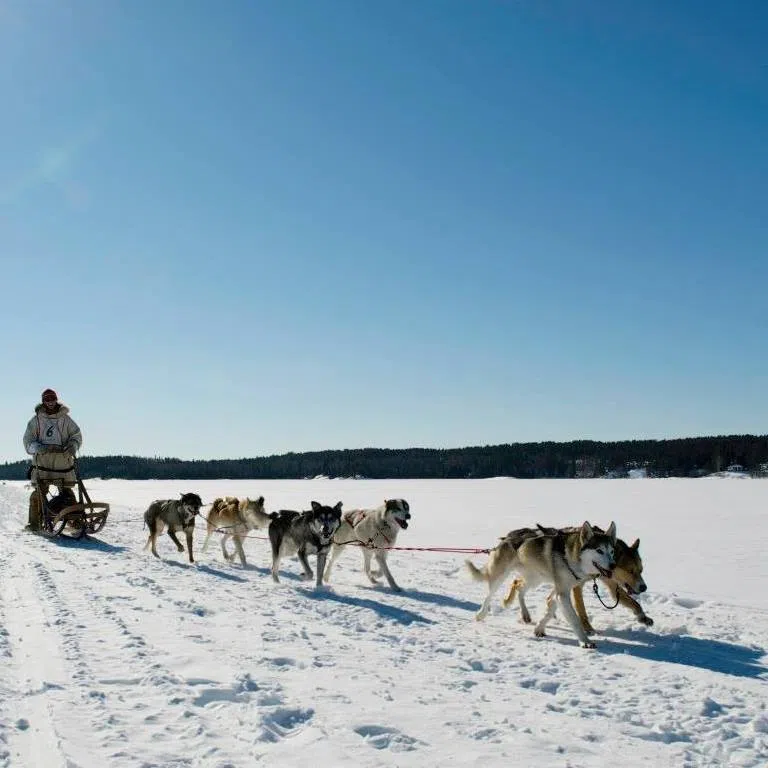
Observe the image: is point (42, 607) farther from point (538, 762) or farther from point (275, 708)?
point (538, 762)

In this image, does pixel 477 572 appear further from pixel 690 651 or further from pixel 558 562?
pixel 690 651

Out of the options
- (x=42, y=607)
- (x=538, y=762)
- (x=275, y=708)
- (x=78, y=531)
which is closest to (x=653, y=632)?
(x=538, y=762)

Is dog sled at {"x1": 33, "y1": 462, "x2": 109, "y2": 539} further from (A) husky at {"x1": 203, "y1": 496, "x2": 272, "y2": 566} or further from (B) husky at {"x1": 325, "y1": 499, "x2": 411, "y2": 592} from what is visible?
(B) husky at {"x1": 325, "y1": 499, "x2": 411, "y2": 592}

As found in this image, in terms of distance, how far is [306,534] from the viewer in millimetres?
9336

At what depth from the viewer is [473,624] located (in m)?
6.86

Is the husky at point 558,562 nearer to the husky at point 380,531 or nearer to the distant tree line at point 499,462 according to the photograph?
the husky at point 380,531

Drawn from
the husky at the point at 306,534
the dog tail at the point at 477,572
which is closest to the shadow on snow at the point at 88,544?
the husky at the point at 306,534

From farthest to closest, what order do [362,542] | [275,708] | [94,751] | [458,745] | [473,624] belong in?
[362,542], [473,624], [275,708], [458,745], [94,751]

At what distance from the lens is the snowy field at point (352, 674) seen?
352 cm

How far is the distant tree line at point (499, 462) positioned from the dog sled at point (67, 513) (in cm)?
8130

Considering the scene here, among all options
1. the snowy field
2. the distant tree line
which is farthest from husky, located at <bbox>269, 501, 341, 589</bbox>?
the distant tree line

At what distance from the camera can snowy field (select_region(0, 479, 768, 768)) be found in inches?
138

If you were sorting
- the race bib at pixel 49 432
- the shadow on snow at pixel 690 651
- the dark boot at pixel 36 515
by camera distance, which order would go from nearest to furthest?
the shadow on snow at pixel 690 651, the race bib at pixel 49 432, the dark boot at pixel 36 515

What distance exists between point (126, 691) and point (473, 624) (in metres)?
3.72
